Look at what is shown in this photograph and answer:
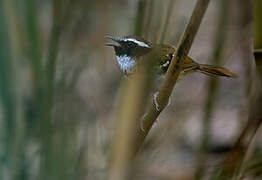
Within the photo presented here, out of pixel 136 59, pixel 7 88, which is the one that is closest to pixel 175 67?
pixel 7 88

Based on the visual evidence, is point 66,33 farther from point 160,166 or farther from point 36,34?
point 160,166

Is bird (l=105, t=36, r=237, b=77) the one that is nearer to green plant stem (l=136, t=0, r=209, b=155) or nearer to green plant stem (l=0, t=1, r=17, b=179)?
green plant stem (l=136, t=0, r=209, b=155)

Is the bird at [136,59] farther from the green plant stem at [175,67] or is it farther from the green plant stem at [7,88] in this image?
the green plant stem at [7,88]

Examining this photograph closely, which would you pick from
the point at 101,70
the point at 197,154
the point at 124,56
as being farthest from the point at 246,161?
the point at 124,56

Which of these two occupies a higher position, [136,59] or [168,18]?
[168,18]

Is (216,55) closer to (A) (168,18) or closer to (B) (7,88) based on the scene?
(A) (168,18)

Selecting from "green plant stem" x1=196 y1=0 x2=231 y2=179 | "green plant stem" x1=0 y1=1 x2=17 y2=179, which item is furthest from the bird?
"green plant stem" x1=0 y1=1 x2=17 y2=179

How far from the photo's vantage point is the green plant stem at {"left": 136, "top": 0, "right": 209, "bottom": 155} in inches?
26.5

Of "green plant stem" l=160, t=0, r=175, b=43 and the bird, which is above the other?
"green plant stem" l=160, t=0, r=175, b=43

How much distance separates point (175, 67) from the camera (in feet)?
2.59

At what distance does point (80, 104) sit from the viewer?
2.54 feet

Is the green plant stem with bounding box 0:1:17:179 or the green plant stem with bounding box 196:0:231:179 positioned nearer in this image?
the green plant stem with bounding box 0:1:17:179

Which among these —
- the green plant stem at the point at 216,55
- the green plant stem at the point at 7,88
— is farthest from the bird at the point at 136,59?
the green plant stem at the point at 7,88

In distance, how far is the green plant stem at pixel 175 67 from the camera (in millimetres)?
672
